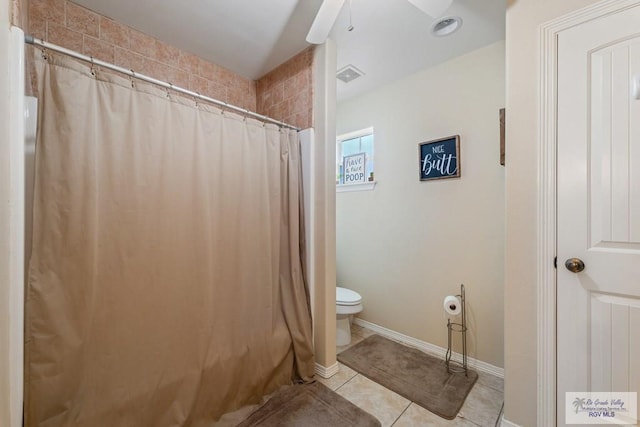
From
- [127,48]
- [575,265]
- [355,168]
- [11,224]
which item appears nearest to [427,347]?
[575,265]

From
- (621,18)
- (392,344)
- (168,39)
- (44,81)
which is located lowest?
(392,344)

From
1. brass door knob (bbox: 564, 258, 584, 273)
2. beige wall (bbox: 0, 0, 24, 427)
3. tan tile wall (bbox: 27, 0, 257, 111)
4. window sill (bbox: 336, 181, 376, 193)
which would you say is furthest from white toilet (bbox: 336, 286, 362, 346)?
tan tile wall (bbox: 27, 0, 257, 111)

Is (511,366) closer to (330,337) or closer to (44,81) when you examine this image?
(330,337)

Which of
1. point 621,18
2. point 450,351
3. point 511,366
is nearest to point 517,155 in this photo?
point 621,18

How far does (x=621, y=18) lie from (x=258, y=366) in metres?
2.39

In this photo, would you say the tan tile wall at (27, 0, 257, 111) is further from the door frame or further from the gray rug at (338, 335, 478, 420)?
the gray rug at (338, 335, 478, 420)

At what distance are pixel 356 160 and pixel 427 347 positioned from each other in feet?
5.89

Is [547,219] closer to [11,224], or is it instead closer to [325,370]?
[325,370]

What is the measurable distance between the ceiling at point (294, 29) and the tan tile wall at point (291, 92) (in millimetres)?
71

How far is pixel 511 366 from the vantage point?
1.27m

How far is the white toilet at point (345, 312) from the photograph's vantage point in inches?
86.0

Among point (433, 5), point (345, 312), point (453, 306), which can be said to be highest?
point (433, 5)

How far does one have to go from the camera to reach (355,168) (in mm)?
2701

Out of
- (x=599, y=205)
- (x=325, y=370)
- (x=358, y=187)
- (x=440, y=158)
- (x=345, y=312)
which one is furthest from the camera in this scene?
(x=358, y=187)
